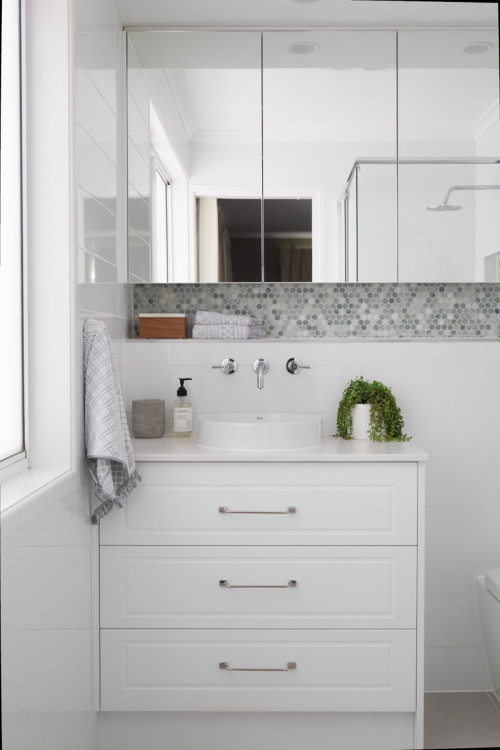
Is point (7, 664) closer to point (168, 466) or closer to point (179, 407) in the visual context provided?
point (168, 466)

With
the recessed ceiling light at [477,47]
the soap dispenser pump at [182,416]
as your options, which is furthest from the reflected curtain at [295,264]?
the recessed ceiling light at [477,47]

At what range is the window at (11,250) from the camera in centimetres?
158

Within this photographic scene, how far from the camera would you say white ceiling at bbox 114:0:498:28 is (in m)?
2.29

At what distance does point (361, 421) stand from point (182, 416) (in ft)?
2.14

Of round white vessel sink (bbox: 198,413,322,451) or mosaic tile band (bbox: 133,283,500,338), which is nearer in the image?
round white vessel sink (bbox: 198,413,322,451)

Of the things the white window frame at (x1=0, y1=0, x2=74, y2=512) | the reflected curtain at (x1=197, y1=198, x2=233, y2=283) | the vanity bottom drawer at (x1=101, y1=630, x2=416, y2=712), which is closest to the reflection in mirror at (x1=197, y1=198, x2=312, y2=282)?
the reflected curtain at (x1=197, y1=198, x2=233, y2=283)

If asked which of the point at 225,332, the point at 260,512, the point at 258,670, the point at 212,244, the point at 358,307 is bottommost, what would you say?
the point at 258,670

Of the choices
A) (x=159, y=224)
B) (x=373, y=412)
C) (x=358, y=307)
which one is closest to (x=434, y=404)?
(x=373, y=412)

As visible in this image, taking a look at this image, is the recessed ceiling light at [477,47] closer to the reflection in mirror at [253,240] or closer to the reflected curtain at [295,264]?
the reflection in mirror at [253,240]

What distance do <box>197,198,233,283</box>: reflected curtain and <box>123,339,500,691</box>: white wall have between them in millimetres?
270

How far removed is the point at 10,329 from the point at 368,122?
1546 millimetres

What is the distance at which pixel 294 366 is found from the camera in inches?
101

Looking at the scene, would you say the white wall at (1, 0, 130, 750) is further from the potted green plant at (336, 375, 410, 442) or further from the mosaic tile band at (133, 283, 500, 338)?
the potted green plant at (336, 375, 410, 442)

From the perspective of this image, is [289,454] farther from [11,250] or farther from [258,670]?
[11,250]
